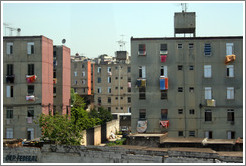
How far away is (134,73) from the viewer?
1554 inches

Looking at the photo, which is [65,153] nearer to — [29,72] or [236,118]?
[29,72]

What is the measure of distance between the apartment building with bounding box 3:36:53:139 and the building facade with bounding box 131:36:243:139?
9.92m

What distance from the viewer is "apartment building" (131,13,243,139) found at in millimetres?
38938

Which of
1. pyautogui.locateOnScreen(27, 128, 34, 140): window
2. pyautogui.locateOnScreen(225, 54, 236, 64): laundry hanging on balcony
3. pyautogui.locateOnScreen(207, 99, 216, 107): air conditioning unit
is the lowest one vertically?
pyautogui.locateOnScreen(27, 128, 34, 140): window

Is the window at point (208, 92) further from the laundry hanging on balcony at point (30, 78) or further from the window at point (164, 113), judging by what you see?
the laundry hanging on balcony at point (30, 78)

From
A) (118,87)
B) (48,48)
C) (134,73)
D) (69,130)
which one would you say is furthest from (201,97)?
(118,87)

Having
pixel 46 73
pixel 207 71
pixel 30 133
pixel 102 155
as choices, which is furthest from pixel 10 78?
pixel 207 71

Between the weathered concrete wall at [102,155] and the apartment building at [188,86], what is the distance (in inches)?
376

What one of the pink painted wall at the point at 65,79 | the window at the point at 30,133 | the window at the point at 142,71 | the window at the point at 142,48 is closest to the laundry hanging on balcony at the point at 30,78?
the window at the point at 30,133

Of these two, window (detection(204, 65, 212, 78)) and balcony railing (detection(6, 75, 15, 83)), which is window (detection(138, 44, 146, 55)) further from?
balcony railing (detection(6, 75, 15, 83))

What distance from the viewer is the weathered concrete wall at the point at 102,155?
26.3 meters

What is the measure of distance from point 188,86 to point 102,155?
13.8m

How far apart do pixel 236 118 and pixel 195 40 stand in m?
8.55

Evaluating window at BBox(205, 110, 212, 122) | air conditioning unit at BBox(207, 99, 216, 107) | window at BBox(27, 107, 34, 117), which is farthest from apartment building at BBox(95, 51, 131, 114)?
air conditioning unit at BBox(207, 99, 216, 107)
